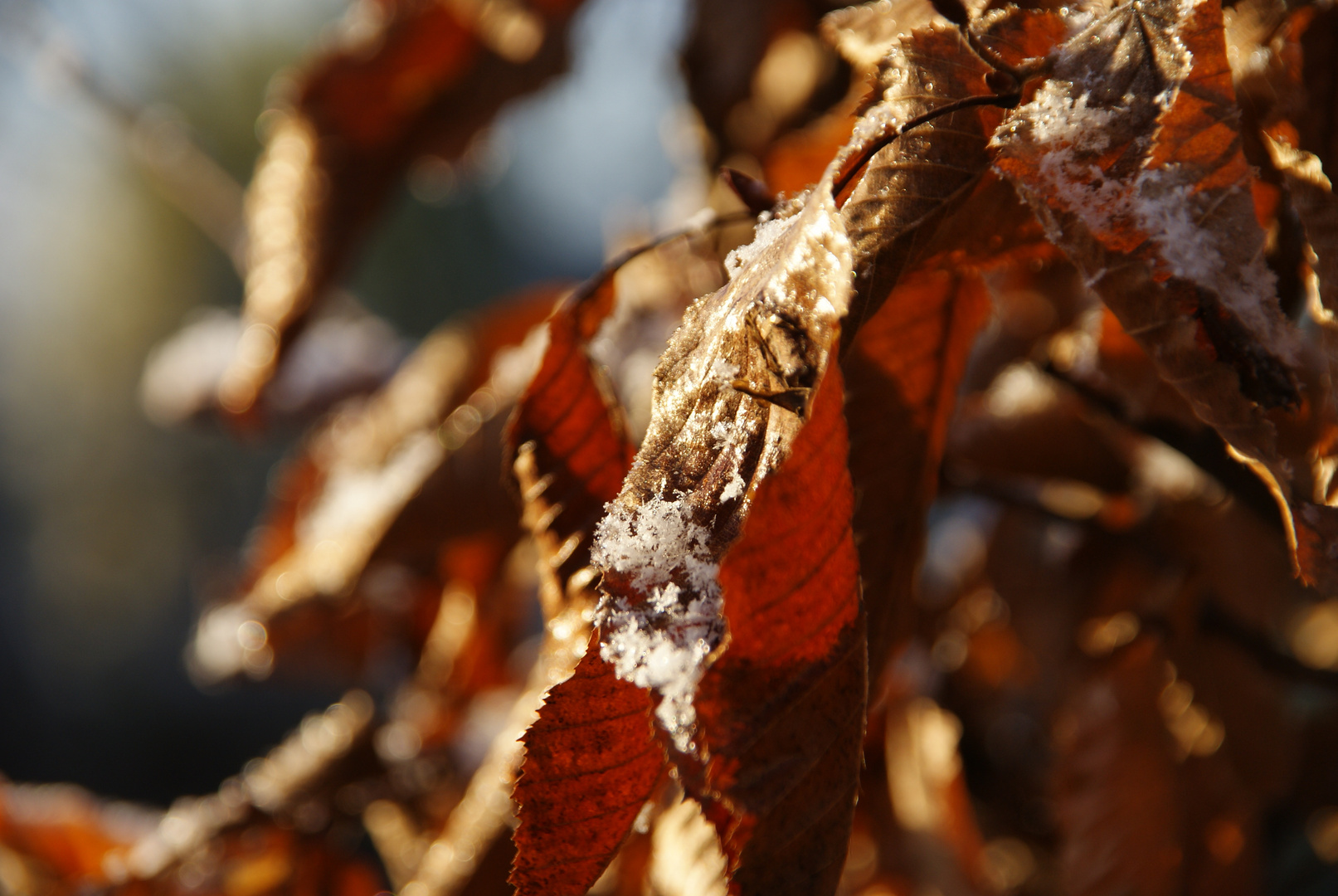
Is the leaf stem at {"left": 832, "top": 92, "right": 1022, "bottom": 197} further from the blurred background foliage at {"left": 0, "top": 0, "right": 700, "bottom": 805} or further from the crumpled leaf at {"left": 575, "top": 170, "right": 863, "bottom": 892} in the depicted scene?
the blurred background foliage at {"left": 0, "top": 0, "right": 700, "bottom": 805}

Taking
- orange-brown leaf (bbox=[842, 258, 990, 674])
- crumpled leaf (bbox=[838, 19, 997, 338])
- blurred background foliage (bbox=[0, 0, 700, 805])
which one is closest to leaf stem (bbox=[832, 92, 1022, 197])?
crumpled leaf (bbox=[838, 19, 997, 338])

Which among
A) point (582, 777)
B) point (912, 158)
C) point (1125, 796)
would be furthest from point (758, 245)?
point (1125, 796)

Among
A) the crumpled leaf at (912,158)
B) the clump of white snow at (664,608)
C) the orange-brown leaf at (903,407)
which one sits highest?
the crumpled leaf at (912,158)

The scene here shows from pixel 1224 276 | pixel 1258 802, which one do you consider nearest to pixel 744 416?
pixel 1224 276

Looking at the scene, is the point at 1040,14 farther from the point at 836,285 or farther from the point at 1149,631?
the point at 1149,631

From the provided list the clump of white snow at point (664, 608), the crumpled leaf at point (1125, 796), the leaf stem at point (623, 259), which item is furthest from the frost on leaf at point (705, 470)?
the crumpled leaf at point (1125, 796)

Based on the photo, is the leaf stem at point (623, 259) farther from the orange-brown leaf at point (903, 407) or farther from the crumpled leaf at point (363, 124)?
the crumpled leaf at point (363, 124)
